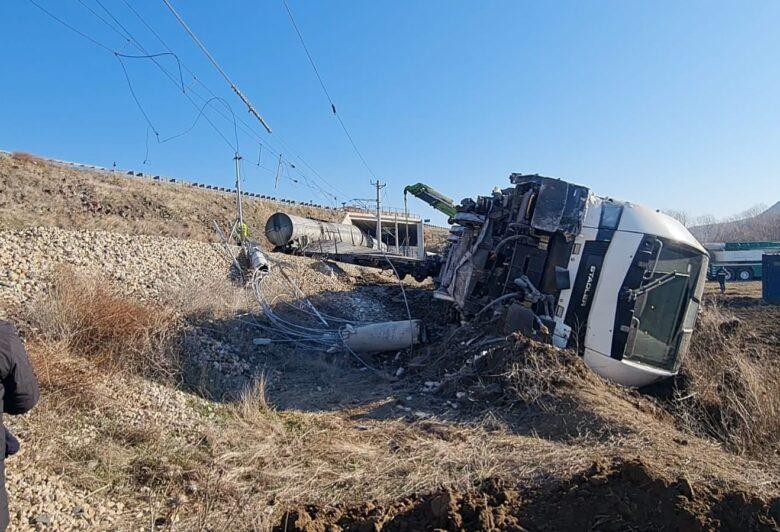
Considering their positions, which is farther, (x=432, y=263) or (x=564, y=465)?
(x=432, y=263)

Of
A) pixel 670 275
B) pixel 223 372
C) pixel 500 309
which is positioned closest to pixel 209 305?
pixel 223 372

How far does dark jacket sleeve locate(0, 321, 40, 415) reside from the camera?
2.29 metres

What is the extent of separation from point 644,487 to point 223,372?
17.9ft

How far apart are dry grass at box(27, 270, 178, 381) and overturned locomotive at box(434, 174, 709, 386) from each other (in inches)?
178

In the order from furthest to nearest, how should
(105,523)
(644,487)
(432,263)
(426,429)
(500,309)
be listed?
(432,263)
(500,309)
(426,429)
(105,523)
(644,487)

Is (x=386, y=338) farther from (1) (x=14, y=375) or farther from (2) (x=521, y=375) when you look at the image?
(1) (x=14, y=375)

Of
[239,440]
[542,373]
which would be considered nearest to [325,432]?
[239,440]

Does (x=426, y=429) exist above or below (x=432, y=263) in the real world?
below

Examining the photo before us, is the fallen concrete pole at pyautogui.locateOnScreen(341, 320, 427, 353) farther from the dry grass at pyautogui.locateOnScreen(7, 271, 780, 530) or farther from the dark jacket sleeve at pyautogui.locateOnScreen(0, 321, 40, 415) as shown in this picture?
the dark jacket sleeve at pyautogui.locateOnScreen(0, 321, 40, 415)

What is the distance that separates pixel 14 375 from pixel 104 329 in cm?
383

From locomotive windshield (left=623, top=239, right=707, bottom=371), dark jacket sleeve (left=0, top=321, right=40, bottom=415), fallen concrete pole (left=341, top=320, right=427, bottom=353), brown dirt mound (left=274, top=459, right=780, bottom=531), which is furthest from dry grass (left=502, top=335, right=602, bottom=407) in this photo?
dark jacket sleeve (left=0, top=321, right=40, bottom=415)

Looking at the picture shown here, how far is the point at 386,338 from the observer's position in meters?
9.02

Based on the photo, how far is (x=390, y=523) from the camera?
3070mm

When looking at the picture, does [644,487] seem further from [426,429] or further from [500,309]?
[500,309]
